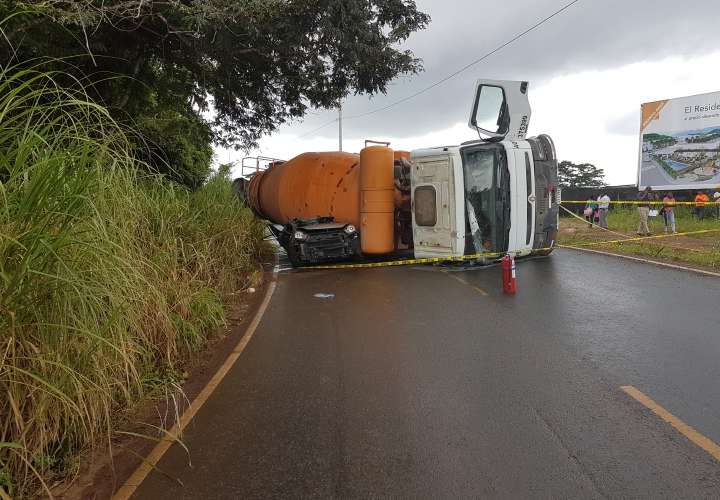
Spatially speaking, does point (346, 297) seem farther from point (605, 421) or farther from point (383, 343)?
point (605, 421)

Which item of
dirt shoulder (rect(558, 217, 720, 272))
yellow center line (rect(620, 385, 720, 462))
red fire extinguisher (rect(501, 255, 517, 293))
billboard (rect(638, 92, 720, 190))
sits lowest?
yellow center line (rect(620, 385, 720, 462))

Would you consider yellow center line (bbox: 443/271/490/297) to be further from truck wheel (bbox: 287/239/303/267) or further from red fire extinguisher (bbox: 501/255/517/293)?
truck wheel (bbox: 287/239/303/267)

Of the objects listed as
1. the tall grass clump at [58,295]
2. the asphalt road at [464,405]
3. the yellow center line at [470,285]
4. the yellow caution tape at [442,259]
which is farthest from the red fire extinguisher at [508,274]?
the tall grass clump at [58,295]

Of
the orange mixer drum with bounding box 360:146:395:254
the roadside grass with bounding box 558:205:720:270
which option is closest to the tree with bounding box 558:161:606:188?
the roadside grass with bounding box 558:205:720:270

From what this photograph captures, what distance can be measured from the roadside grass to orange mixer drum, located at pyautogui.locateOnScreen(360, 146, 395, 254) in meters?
6.48

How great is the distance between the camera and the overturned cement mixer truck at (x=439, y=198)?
11.2 metres

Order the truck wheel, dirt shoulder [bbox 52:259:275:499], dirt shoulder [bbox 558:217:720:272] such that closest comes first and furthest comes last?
dirt shoulder [bbox 52:259:275:499]
dirt shoulder [bbox 558:217:720:272]
the truck wheel

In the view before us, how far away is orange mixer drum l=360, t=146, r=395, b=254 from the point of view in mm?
12508

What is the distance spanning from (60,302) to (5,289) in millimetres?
396

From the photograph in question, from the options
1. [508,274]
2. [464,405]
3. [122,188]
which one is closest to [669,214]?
[508,274]

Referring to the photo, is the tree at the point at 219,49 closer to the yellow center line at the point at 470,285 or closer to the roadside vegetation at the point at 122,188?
the roadside vegetation at the point at 122,188

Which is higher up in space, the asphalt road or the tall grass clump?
the tall grass clump

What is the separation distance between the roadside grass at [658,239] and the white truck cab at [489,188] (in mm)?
3467

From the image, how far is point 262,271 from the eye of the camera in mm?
12922
